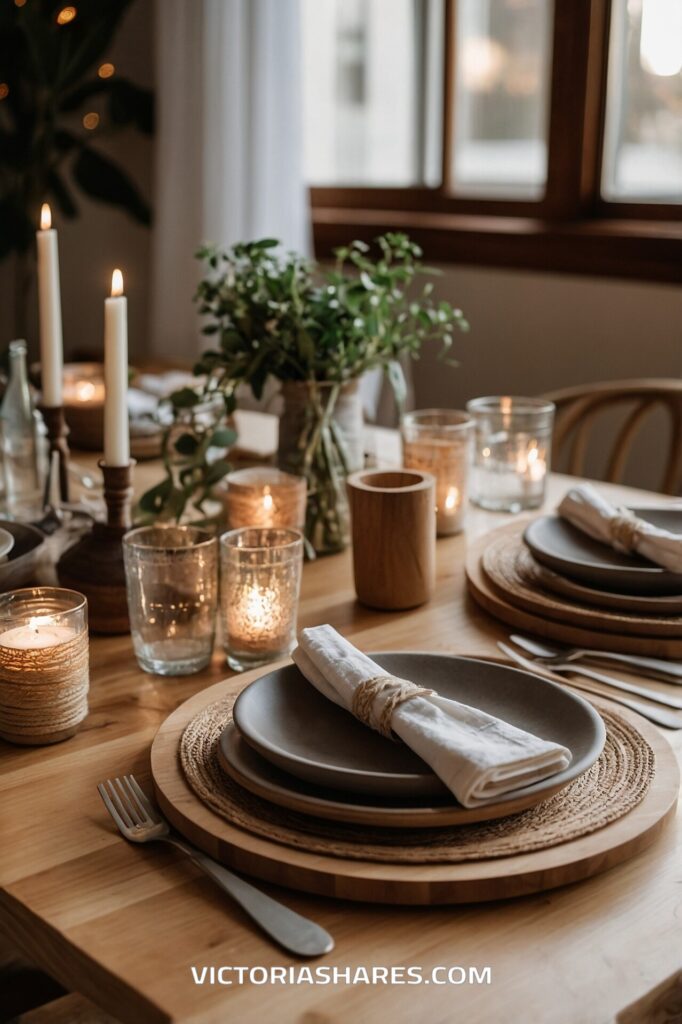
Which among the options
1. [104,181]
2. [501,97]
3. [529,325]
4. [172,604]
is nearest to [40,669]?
[172,604]

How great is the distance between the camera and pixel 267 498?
1.24m

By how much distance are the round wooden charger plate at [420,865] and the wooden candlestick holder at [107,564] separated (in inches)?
13.9

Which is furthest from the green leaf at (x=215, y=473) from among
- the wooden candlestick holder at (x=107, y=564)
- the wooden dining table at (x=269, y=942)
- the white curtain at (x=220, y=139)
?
the white curtain at (x=220, y=139)

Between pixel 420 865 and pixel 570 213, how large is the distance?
93.7 inches

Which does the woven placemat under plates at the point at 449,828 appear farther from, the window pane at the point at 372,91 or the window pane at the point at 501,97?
the window pane at the point at 372,91

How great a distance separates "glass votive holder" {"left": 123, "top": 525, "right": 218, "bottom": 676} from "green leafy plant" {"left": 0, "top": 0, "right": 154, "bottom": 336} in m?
2.77

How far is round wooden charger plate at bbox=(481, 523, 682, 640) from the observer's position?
1.05 metres

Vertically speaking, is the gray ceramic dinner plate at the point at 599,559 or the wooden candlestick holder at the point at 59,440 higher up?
the wooden candlestick holder at the point at 59,440

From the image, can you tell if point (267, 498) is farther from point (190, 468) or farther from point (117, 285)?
point (117, 285)

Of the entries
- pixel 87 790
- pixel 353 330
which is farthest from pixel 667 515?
pixel 87 790

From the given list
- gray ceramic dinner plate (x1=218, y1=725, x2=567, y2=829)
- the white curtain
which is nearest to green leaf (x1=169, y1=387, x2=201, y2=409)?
gray ceramic dinner plate (x1=218, y1=725, x2=567, y2=829)

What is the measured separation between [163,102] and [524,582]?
2693mm

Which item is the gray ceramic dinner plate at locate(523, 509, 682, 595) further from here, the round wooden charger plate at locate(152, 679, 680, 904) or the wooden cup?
the round wooden charger plate at locate(152, 679, 680, 904)

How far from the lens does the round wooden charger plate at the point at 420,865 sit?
2.20 ft
